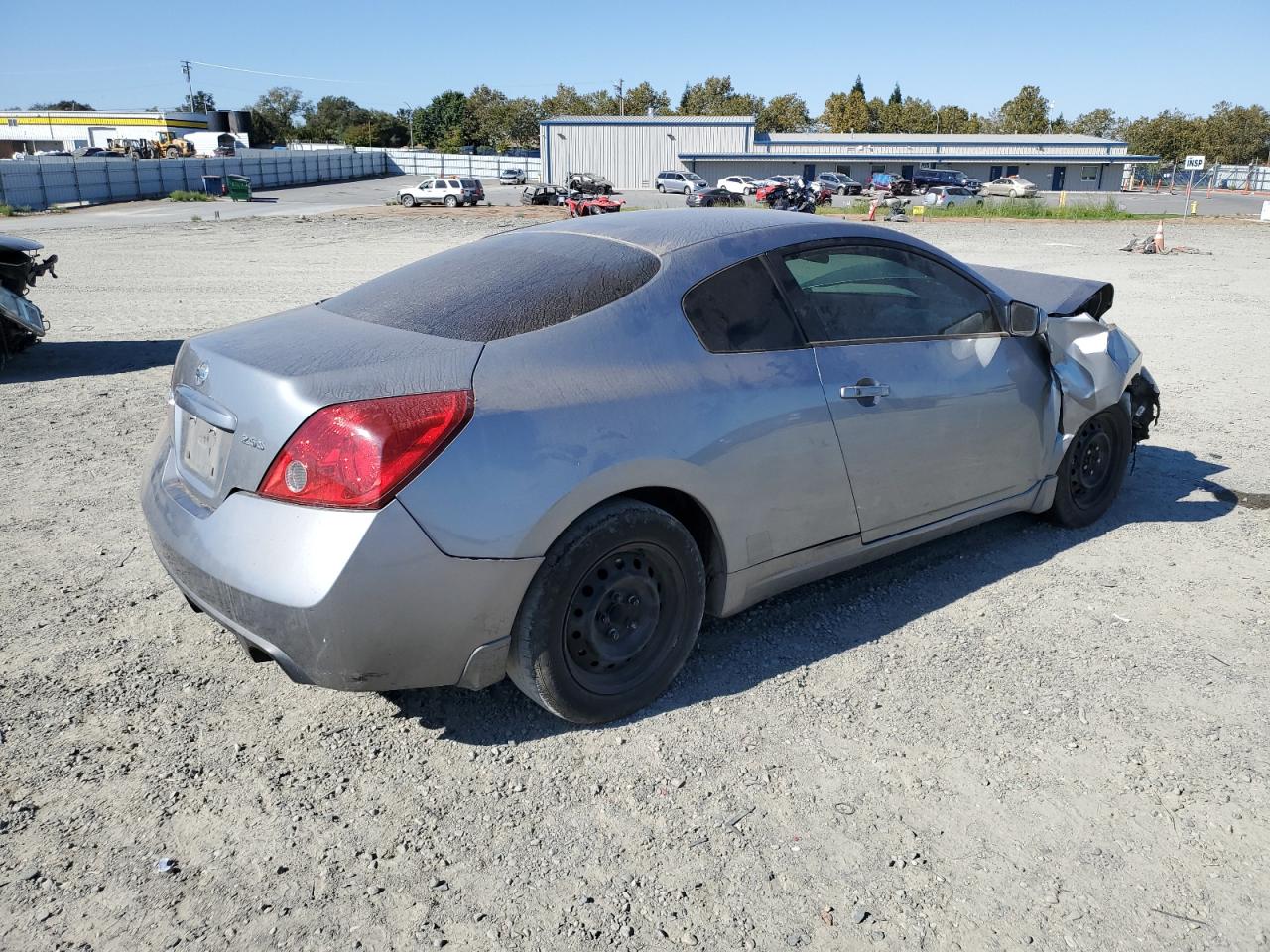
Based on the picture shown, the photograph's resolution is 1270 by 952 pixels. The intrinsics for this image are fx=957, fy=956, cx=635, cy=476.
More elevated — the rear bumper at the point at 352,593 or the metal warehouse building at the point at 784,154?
the metal warehouse building at the point at 784,154

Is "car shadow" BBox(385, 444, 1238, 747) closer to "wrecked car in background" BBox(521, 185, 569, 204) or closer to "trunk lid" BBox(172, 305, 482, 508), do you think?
"trunk lid" BBox(172, 305, 482, 508)

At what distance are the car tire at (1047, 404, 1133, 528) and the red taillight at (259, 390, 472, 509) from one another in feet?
10.9

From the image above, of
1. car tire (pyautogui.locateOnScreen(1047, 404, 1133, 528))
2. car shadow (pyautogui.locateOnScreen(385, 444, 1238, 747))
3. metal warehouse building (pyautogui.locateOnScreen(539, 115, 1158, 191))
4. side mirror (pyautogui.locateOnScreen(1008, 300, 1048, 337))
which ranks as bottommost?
car shadow (pyautogui.locateOnScreen(385, 444, 1238, 747))

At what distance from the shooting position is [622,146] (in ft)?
252

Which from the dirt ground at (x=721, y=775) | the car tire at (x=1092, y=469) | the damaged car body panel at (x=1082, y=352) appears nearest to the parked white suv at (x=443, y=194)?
the dirt ground at (x=721, y=775)

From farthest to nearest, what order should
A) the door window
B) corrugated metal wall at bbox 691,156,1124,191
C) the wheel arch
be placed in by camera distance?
corrugated metal wall at bbox 691,156,1124,191, the door window, the wheel arch

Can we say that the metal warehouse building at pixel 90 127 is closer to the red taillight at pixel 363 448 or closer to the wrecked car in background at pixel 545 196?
the wrecked car in background at pixel 545 196

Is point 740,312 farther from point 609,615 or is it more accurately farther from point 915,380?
point 609,615

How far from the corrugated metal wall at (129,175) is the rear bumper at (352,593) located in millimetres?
46416

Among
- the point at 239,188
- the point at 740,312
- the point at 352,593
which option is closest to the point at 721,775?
the point at 352,593

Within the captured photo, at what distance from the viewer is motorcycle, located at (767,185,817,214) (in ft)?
126

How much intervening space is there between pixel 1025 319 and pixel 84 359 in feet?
27.9

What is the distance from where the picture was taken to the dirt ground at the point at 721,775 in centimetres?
236

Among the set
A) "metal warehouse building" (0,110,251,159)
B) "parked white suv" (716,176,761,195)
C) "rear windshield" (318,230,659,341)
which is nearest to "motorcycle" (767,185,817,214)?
"parked white suv" (716,176,761,195)
